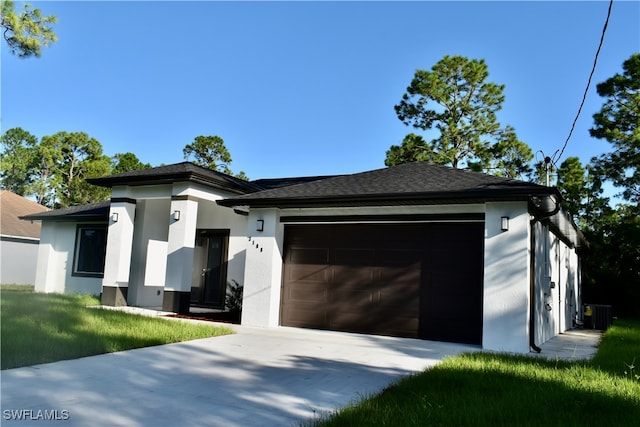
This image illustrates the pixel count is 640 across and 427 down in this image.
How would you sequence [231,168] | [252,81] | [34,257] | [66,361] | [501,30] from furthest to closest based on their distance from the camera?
1. [231,168]
2. [34,257]
3. [252,81]
4. [501,30]
5. [66,361]

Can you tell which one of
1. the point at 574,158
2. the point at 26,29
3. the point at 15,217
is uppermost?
the point at 26,29

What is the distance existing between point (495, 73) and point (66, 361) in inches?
1124

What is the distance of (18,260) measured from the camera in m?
23.2

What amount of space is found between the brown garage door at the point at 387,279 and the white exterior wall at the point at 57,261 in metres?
9.02

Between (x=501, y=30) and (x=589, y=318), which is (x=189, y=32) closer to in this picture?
(x=501, y=30)

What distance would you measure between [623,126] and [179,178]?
19.2m

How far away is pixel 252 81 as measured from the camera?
1742 centimetres

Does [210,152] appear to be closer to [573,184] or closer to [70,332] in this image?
[573,184]

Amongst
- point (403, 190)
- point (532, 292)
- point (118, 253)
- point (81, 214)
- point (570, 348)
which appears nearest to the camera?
point (532, 292)

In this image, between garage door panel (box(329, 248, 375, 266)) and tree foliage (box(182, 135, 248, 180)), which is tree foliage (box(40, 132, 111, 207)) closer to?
tree foliage (box(182, 135, 248, 180))

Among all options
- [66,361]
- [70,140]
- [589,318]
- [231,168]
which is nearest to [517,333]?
[66,361]

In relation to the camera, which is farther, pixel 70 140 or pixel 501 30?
pixel 70 140

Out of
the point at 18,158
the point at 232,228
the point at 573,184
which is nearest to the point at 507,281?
the point at 232,228

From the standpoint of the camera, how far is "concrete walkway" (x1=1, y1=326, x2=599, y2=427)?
408 cm
